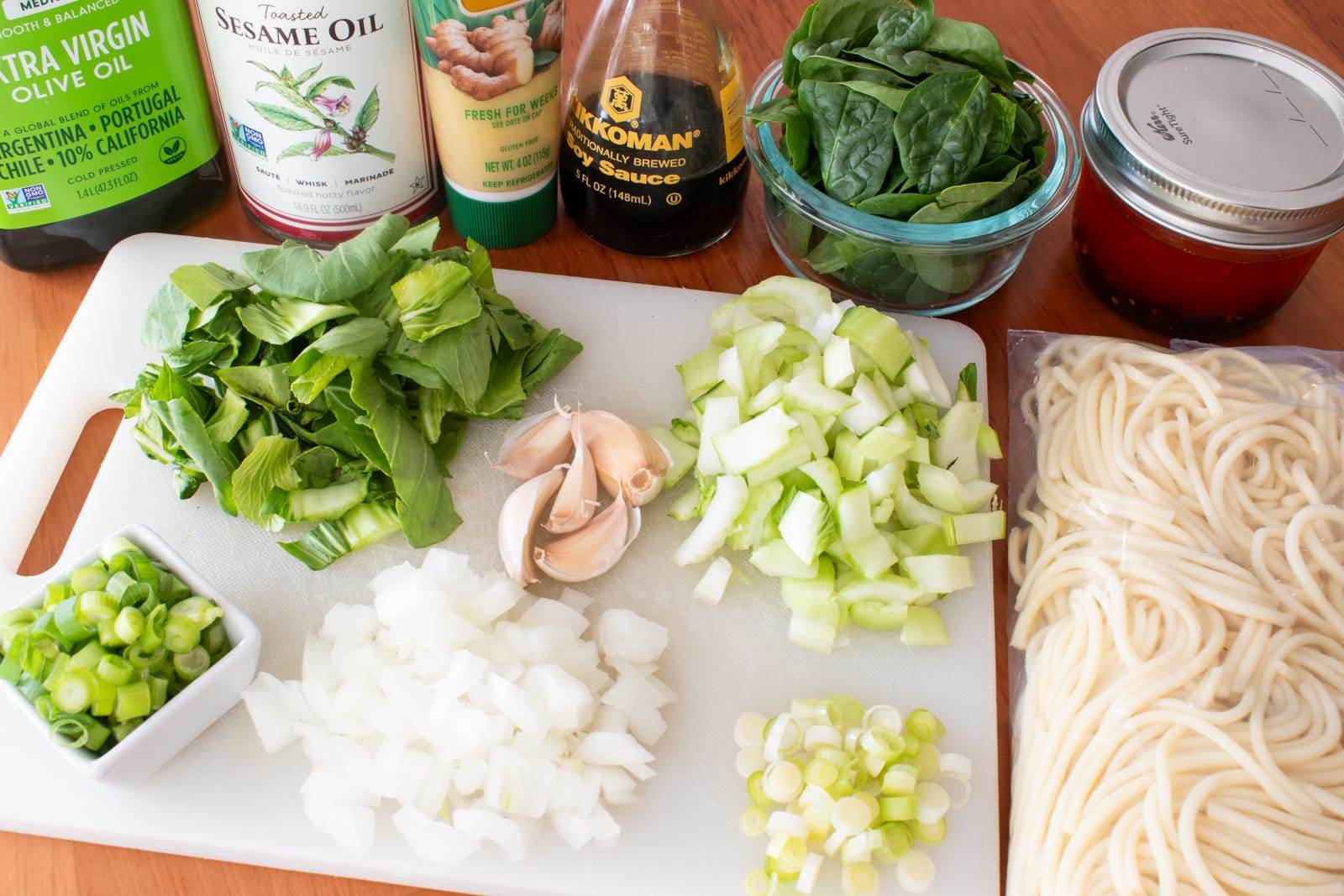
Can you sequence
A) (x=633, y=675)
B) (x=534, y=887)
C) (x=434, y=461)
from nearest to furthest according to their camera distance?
(x=534, y=887) → (x=633, y=675) → (x=434, y=461)

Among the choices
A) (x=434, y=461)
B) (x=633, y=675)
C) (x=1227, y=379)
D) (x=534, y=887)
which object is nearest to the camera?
(x=534, y=887)

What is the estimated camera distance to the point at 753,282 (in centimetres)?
161

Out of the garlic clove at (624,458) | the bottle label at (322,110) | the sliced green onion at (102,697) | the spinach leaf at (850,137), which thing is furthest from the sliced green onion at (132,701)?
the spinach leaf at (850,137)

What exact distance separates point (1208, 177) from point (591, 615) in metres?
0.86

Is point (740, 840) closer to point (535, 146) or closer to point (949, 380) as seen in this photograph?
point (949, 380)

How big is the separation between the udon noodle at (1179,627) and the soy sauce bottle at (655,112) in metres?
0.49

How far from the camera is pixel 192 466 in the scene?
51.4 inches

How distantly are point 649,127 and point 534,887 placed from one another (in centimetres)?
85

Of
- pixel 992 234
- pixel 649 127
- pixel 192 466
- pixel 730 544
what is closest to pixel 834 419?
pixel 730 544

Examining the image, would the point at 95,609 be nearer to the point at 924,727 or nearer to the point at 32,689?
the point at 32,689

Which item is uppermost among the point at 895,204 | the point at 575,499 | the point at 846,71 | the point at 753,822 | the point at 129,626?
the point at 846,71

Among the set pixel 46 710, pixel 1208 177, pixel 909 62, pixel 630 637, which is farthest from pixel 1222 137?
pixel 46 710

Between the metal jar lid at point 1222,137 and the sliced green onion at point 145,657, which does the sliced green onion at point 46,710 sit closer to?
the sliced green onion at point 145,657

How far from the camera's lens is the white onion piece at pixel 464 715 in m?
→ 1.12
